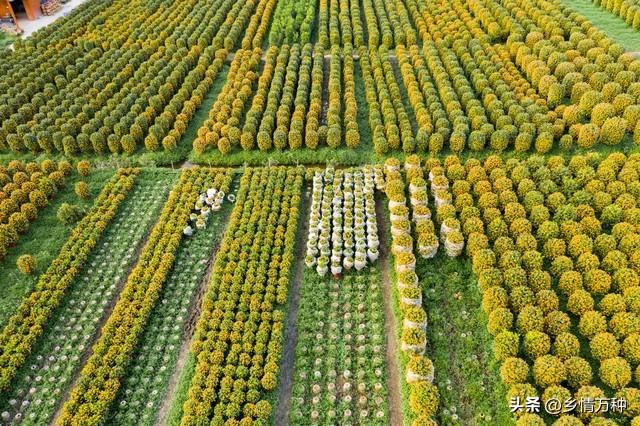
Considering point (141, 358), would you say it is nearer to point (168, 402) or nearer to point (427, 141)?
point (168, 402)

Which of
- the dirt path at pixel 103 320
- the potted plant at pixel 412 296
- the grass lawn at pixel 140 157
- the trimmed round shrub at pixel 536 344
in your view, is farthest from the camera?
the grass lawn at pixel 140 157

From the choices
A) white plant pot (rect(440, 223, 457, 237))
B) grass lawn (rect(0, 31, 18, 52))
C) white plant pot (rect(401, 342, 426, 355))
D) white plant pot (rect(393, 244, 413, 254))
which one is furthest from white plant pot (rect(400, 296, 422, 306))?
grass lawn (rect(0, 31, 18, 52))

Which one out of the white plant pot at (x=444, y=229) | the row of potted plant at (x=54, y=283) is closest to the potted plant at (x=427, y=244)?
the white plant pot at (x=444, y=229)

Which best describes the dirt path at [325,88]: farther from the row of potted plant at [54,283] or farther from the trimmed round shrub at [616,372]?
the trimmed round shrub at [616,372]

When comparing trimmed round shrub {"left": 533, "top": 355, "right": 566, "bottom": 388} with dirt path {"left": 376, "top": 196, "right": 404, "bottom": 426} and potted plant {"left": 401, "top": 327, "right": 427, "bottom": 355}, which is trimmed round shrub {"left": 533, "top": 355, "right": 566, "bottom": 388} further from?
dirt path {"left": 376, "top": 196, "right": 404, "bottom": 426}

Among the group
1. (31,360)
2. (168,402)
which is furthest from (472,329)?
(31,360)

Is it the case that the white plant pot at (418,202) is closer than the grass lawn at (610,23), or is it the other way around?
the white plant pot at (418,202)

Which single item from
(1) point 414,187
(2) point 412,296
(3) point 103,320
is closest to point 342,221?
Answer: (1) point 414,187
